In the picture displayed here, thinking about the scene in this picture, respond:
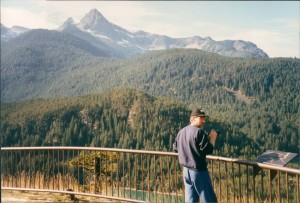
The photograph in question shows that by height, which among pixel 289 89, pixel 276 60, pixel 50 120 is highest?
pixel 276 60

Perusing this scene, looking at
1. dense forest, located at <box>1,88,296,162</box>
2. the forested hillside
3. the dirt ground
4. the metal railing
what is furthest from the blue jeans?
the forested hillside

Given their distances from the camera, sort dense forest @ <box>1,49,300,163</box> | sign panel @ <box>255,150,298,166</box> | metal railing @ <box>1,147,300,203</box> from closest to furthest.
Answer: sign panel @ <box>255,150,298,166</box>, metal railing @ <box>1,147,300,203</box>, dense forest @ <box>1,49,300,163</box>

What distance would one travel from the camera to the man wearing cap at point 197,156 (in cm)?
480

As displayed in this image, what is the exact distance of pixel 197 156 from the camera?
4.86 metres

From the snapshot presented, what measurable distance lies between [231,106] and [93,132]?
258ft

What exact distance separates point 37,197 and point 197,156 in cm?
426

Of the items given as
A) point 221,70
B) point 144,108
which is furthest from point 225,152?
point 221,70

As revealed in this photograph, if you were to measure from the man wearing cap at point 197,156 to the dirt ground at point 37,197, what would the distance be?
2944mm

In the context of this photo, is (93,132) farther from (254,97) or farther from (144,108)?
(254,97)

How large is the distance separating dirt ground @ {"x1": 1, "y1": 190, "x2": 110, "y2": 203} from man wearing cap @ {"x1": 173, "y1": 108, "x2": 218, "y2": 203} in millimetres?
2944

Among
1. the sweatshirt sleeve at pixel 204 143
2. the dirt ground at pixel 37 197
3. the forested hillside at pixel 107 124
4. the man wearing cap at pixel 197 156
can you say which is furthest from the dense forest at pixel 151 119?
the sweatshirt sleeve at pixel 204 143

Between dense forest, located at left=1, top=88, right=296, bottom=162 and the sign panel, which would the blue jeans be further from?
dense forest, located at left=1, top=88, right=296, bottom=162

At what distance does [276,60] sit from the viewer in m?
196

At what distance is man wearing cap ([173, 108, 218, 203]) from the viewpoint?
15.8 ft
